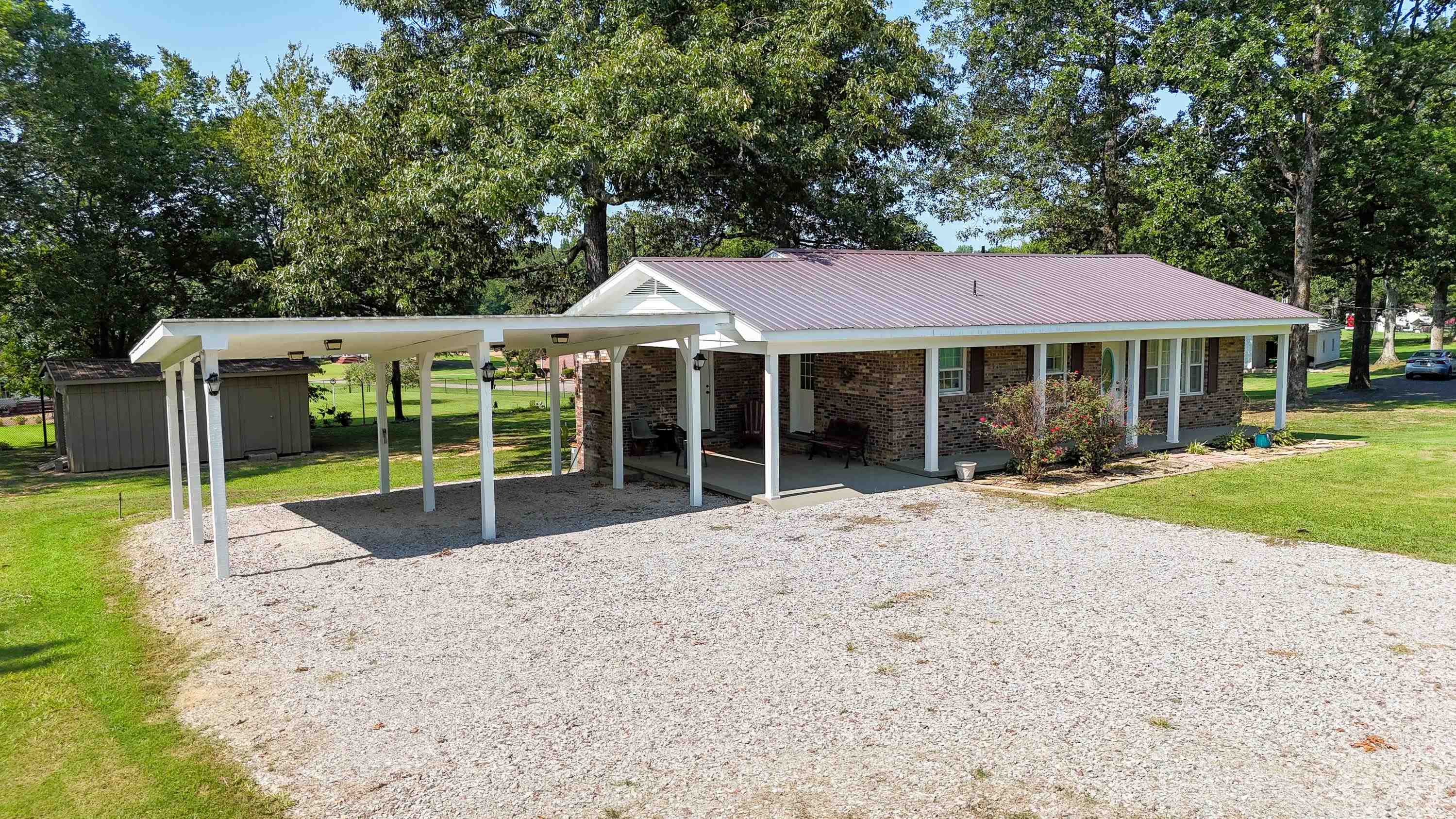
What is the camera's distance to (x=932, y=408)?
580 inches

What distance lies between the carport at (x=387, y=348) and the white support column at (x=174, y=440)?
2 centimetres

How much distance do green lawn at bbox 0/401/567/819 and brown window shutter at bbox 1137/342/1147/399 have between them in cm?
1473

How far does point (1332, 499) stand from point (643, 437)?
1074 centimetres

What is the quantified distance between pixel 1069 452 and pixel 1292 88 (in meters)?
15.5

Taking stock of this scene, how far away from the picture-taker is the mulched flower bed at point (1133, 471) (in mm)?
13742

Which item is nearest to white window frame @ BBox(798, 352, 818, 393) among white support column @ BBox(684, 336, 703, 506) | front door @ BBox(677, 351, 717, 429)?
front door @ BBox(677, 351, 717, 429)

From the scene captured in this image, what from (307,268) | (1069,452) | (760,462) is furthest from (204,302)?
(1069,452)

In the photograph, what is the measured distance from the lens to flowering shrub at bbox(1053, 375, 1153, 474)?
14.2m

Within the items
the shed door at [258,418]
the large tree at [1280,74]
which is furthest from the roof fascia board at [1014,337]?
the shed door at [258,418]

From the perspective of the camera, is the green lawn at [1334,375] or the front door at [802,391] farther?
the green lawn at [1334,375]

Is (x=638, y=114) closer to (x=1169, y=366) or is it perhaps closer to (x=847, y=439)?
(x=847, y=439)

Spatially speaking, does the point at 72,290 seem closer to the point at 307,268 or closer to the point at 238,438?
the point at 238,438

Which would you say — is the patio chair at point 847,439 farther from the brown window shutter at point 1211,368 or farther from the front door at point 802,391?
the brown window shutter at point 1211,368

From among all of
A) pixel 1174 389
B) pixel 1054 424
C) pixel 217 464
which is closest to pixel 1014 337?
pixel 1054 424
